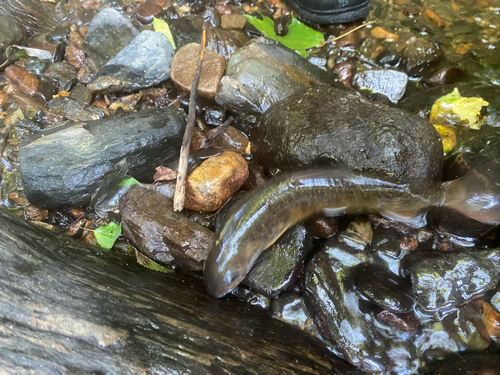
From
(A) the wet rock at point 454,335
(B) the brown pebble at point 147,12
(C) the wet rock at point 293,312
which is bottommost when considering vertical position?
(A) the wet rock at point 454,335

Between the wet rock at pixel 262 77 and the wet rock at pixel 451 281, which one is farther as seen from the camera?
the wet rock at pixel 262 77

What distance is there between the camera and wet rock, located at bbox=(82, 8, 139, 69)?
4.39m

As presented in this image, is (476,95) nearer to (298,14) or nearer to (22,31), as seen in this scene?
(298,14)

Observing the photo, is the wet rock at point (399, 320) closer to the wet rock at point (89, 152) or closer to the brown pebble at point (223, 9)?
the wet rock at point (89, 152)

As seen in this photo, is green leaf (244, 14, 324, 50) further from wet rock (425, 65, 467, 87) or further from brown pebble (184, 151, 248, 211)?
brown pebble (184, 151, 248, 211)

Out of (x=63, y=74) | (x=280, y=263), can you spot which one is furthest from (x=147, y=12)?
(x=280, y=263)

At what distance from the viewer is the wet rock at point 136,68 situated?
12.9 feet

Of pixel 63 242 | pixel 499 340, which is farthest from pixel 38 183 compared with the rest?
pixel 499 340

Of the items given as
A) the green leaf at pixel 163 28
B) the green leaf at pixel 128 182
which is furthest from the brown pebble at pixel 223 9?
the green leaf at pixel 128 182

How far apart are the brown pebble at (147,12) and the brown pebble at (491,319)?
17.9 ft

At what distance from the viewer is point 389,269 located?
2895 mm

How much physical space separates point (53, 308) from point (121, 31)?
13.3 ft

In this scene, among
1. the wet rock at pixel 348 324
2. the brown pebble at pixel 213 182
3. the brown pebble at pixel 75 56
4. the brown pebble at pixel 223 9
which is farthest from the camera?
the brown pebble at pixel 223 9

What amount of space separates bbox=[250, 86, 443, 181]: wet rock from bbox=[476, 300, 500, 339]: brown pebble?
1212 mm
